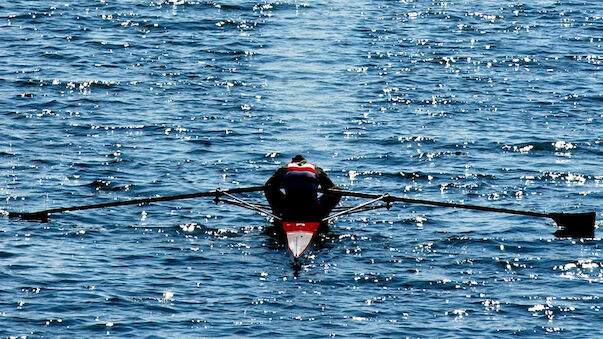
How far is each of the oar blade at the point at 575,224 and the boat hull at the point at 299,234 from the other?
7424 millimetres

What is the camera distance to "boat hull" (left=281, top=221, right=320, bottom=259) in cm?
3460

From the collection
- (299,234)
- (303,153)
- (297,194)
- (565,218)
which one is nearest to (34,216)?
(297,194)

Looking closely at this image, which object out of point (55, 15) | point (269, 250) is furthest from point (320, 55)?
point (269, 250)

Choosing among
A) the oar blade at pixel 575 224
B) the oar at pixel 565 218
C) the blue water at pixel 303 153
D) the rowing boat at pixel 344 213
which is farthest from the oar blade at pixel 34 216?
the oar blade at pixel 575 224

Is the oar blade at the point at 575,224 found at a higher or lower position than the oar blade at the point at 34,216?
lower

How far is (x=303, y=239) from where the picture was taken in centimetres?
3516

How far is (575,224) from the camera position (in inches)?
1449

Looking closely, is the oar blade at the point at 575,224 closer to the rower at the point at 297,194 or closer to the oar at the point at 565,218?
the oar at the point at 565,218

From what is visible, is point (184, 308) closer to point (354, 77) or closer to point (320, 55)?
point (354, 77)

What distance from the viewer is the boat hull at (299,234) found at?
3460cm

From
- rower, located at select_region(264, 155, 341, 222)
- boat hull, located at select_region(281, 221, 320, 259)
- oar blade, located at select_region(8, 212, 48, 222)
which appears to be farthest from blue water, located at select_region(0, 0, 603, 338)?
rower, located at select_region(264, 155, 341, 222)

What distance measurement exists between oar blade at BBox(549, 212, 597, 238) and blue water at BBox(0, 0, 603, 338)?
0.30m

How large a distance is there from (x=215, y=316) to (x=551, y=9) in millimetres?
48207

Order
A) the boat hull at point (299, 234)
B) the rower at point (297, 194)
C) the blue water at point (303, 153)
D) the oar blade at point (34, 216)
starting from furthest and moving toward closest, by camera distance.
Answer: the oar blade at point (34, 216), the rower at point (297, 194), the boat hull at point (299, 234), the blue water at point (303, 153)
